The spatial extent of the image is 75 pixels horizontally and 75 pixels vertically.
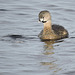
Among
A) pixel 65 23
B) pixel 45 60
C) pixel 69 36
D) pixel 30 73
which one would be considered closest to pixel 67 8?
pixel 65 23

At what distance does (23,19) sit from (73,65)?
7.37 m

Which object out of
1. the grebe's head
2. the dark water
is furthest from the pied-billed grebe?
the dark water

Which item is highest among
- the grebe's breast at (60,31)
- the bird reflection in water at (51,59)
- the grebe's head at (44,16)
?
the grebe's head at (44,16)

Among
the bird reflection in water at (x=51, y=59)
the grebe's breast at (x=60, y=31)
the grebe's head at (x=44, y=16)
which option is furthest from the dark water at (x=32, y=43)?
the grebe's head at (x=44, y=16)

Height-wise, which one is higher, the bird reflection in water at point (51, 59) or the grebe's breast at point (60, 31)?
the grebe's breast at point (60, 31)

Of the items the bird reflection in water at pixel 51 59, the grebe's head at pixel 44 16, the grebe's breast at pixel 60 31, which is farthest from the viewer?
the grebe's breast at pixel 60 31

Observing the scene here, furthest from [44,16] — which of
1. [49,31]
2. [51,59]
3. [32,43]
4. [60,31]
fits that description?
[51,59]

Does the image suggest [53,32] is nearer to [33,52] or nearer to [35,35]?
[35,35]

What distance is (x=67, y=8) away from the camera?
22.7 meters

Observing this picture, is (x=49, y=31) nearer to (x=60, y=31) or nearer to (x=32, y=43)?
(x=60, y=31)

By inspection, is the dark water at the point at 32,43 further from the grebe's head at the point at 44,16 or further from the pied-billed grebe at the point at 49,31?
the grebe's head at the point at 44,16

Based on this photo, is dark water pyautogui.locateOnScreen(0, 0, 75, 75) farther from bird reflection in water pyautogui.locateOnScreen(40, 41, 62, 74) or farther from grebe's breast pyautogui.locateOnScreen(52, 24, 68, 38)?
grebe's breast pyautogui.locateOnScreen(52, 24, 68, 38)

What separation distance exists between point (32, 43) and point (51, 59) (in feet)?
7.84

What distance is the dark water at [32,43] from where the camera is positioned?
43.8 ft
